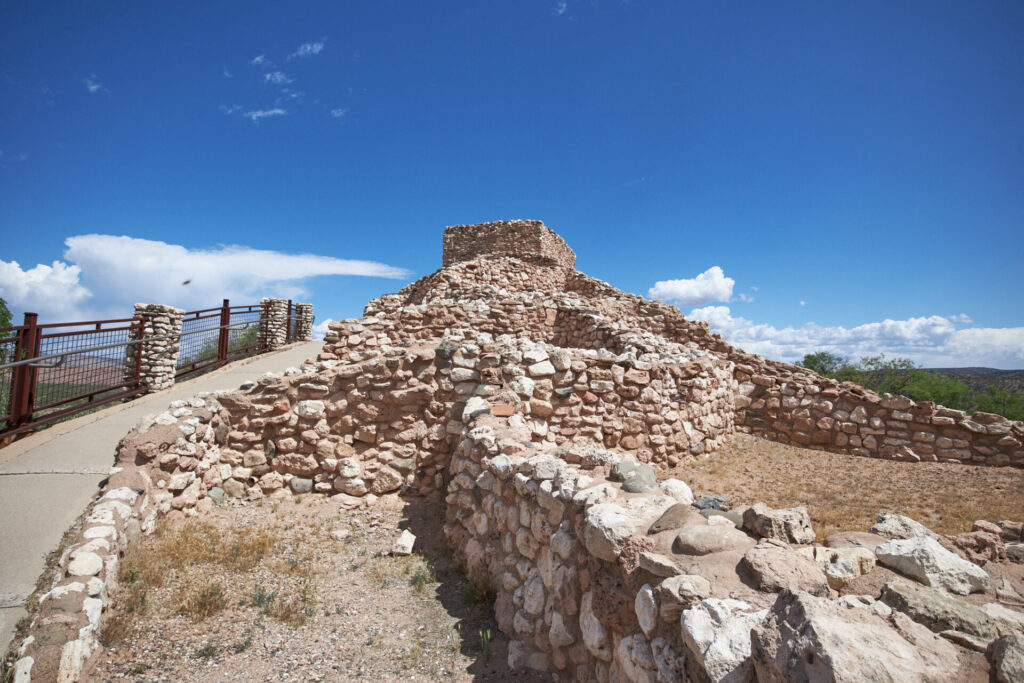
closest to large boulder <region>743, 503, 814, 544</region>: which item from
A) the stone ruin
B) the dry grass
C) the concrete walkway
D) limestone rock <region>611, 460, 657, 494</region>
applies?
the stone ruin

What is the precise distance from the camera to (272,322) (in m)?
18.7

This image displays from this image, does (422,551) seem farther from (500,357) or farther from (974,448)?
(974,448)

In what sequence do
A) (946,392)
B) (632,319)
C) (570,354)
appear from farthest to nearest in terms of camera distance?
(946,392) < (632,319) < (570,354)

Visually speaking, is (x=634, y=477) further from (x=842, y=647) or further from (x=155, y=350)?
(x=155, y=350)

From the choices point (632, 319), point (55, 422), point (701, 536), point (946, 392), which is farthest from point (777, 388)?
point (946, 392)

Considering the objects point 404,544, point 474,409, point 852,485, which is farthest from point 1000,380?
point 404,544

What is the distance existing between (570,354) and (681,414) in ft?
8.37

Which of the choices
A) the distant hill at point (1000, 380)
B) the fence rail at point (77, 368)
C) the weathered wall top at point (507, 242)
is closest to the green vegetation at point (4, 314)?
the fence rail at point (77, 368)

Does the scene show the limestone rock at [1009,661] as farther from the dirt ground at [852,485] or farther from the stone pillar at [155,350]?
the stone pillar at [155,350]

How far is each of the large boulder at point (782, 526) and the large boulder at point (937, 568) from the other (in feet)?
1.25

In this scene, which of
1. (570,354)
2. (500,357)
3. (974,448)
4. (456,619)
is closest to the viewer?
(456,619)

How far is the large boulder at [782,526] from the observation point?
2625 millimetres

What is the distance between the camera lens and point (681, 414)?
8.70 metres

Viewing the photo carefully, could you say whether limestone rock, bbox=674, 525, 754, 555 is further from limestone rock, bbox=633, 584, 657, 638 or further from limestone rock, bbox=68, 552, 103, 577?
limestone rock, bbox=68, 552, 103, 577
